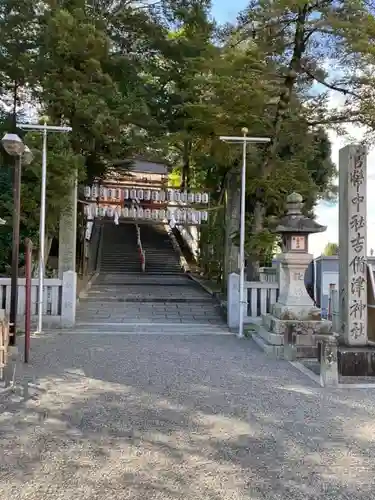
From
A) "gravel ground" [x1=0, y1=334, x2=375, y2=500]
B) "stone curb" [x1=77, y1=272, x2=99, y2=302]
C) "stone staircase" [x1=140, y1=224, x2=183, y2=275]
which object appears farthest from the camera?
"stone staircase" [x1=140, y1=224, x2=183, y2=275]

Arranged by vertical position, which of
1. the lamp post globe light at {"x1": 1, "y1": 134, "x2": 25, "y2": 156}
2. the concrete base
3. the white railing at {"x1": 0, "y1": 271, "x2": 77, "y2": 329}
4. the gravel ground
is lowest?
the gravel ground

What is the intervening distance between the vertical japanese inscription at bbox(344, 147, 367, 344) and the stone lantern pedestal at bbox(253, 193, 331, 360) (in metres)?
1.04

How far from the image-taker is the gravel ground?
107 inches

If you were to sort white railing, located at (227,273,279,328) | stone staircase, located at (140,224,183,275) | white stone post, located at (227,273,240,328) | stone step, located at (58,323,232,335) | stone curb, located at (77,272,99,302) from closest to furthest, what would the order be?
1. stone step, located at (58,323,232,335)
2. white stone post, located at (227,273,240,328)
3. white railing, located at (227,273,279,328)
4. stone curb, located at (77,272,99,302)
5. stone staircase, located at (140,224,183,275)

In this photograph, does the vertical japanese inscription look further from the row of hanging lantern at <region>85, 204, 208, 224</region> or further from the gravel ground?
the row of hanging lantern at <region>85, 204, 208, 224</region>

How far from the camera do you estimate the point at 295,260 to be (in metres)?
7.83

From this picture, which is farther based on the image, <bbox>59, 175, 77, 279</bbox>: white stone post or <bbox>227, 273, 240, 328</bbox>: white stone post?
<bbox>59, 175, 77, 279</bbox>: white stone post

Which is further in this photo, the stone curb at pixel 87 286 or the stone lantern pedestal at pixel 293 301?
the stone curb at pixel 87 286

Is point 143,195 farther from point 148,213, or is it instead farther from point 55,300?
point 55,300

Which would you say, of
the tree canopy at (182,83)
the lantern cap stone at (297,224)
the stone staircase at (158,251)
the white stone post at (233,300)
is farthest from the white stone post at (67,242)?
the lantern cap stone at (297,224)

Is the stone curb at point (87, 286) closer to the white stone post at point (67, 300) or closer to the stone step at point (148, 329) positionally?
the white stone post at point (67, 300)

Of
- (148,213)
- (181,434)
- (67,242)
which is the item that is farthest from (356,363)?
(148,213)

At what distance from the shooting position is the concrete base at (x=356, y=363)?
18.3 feet

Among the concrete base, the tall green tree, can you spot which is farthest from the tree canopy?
the concrete base
